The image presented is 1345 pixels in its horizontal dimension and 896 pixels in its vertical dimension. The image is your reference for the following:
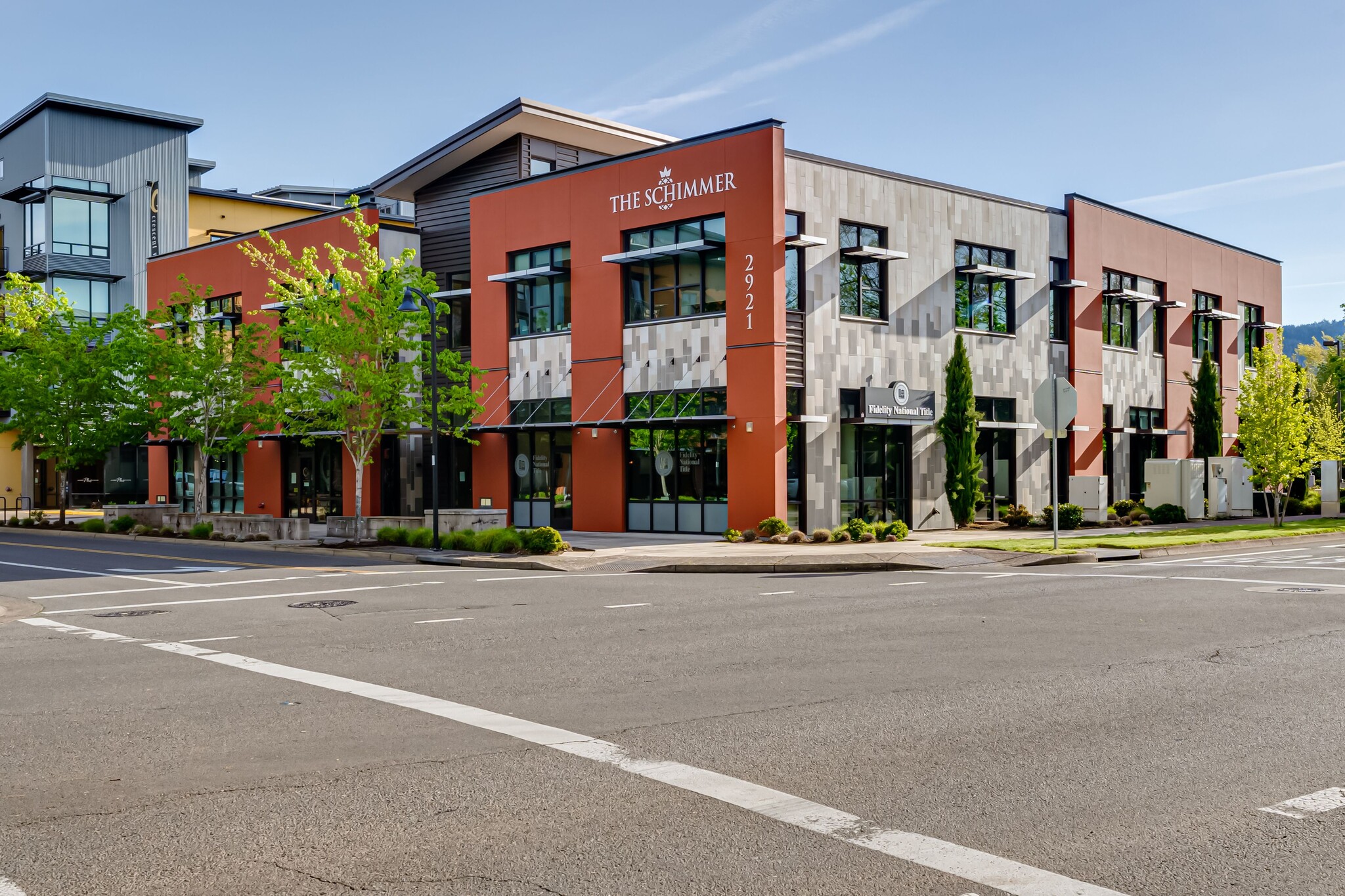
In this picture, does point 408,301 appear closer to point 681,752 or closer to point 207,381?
point 207,381

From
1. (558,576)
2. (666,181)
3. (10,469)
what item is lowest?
(558,576)

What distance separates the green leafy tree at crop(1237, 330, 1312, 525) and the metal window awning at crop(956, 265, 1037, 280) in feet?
23.7

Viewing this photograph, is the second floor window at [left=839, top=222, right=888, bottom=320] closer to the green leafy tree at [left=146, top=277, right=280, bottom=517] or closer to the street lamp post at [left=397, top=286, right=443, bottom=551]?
the street lamp post at [left=397, top=286, right=443, bottom=551]

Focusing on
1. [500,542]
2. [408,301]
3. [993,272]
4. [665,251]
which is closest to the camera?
[500,542]

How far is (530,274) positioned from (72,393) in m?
18.3

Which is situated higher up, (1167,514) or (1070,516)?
(1070,516)

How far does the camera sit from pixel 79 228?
196ft

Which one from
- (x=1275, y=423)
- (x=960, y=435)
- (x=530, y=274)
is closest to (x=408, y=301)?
(x=530, y=274)

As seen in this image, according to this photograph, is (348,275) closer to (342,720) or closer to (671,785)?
(342,720)

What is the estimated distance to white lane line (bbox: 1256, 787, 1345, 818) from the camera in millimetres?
5949

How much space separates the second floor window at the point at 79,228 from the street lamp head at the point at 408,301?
123 ft

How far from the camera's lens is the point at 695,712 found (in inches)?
331

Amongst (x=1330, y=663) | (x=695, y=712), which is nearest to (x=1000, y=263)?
(x=1330, y=663)

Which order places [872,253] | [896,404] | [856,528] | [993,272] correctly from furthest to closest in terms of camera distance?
[993,272]
[896,404]
[872,253]
[856,528]
